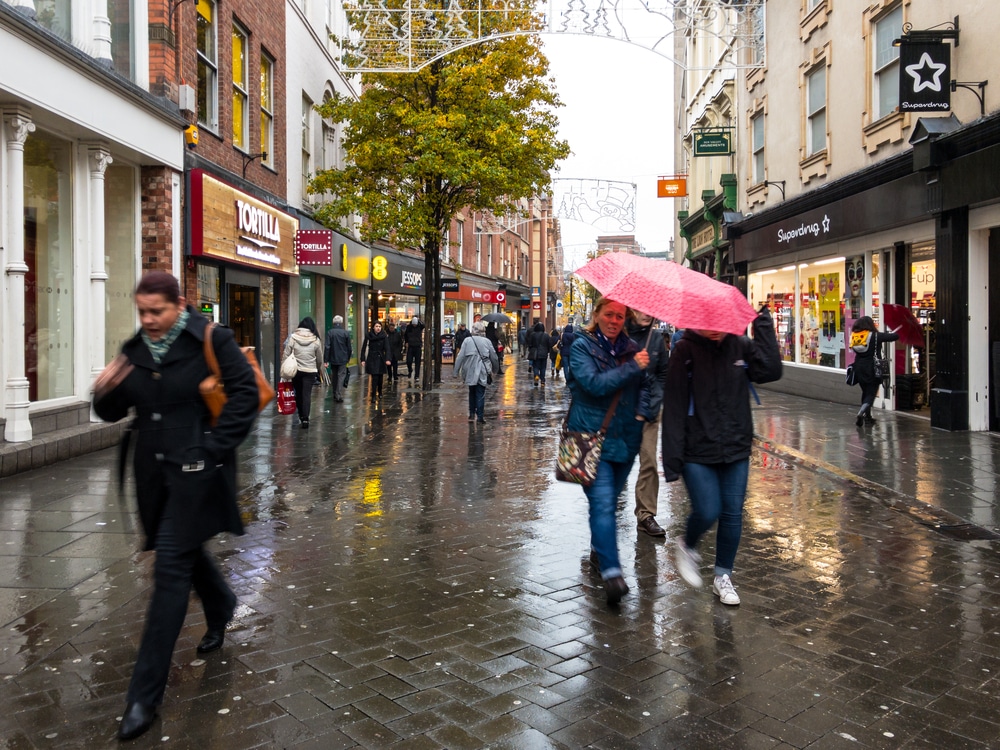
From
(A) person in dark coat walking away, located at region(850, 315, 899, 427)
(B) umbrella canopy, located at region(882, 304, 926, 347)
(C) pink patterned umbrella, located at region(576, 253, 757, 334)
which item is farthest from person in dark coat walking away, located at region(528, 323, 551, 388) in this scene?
(C) pink patterned umbrella, located at region(576, 253, 757, 334)

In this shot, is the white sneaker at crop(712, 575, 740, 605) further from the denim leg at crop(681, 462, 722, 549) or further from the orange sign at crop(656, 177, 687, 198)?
the orange sign at crop(656, 177, 687, 198)

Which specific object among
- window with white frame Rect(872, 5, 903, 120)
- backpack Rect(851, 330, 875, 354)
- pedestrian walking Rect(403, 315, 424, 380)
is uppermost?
window with white frame Rect(872, 5, 903, 120)

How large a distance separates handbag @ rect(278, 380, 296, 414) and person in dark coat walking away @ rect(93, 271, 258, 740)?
9298 millimetres

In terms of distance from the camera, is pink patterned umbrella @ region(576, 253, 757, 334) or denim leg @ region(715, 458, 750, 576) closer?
pink patterned umbrella @ region(576, 253, 757, 334)

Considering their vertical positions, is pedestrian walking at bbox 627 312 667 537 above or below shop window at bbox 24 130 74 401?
below

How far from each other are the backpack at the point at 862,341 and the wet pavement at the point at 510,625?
14.3 ft

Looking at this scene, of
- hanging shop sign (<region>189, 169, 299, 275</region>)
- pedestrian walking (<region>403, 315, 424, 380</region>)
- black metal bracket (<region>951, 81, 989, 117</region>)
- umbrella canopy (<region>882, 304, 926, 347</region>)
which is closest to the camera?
black metal bracket (<region>951, 81, 989, 117</region>)

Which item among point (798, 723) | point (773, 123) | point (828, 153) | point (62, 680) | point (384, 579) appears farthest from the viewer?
point (773, 123)

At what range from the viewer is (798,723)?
3.41m

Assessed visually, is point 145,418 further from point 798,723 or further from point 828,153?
point 828,153

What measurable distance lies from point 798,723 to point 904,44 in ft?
Result: 35.5

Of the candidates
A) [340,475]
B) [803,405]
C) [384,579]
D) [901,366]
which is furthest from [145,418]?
[803,405]

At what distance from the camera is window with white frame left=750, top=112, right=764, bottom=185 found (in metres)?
21.3

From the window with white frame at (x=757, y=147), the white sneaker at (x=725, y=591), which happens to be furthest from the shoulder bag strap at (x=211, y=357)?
the window with white frame at (x=757, y=147)
